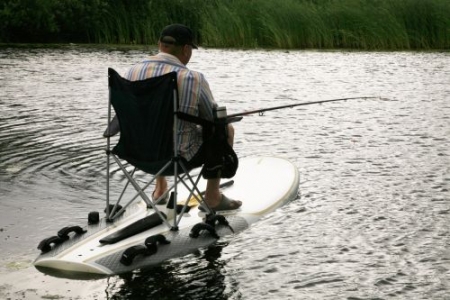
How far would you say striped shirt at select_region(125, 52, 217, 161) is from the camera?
251 inches

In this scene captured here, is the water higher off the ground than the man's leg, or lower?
lower

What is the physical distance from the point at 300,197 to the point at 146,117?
8.76 ft

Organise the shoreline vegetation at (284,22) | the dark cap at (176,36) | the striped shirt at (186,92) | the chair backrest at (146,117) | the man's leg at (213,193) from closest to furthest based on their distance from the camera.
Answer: the chair backrest at (146,117)
the striped shirt at (186,92)
the dark cap at (176,36)
the man's leg at (213,193)
the shoreline vegetation at (284,22)

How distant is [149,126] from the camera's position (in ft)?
20.7

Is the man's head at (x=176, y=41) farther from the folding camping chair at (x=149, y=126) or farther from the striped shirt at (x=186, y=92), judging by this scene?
the folding camping chair at (x=149, y=126)

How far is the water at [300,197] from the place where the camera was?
585 cm

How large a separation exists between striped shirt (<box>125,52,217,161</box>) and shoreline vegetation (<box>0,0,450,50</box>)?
68.7 ft

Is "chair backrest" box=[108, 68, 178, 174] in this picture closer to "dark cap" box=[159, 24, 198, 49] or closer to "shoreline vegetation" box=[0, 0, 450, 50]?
"dark cap" box=[159, 24, 198, 49]

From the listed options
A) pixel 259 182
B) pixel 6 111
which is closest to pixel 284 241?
pixel 259 182

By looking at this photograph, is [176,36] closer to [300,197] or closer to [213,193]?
[213,193]

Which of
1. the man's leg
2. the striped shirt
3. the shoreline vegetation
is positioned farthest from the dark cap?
the shoreline vegetation

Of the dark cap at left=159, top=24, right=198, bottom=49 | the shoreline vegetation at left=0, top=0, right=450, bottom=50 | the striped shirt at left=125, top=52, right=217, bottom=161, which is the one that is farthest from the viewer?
the shoreline vegetation at left=0, top=0, right=450, bottom=50

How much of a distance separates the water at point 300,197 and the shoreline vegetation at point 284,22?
24.6 feet

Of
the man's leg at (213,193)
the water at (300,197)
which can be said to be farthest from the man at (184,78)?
the water at (300,197)
